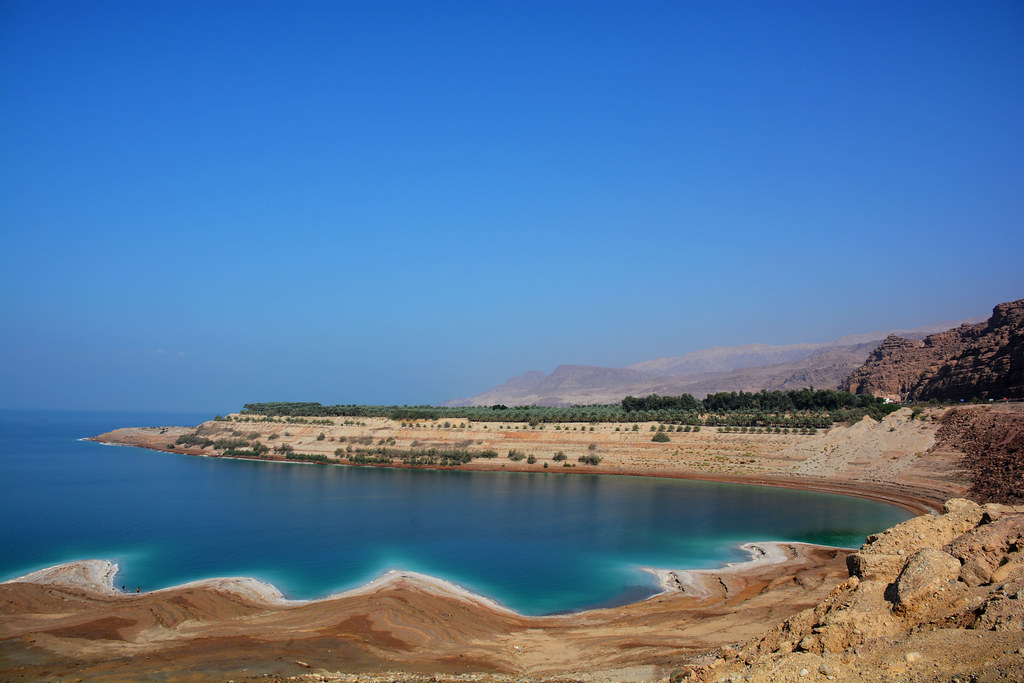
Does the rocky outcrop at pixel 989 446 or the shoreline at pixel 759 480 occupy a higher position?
the rocky outcrop at pixel 989 446

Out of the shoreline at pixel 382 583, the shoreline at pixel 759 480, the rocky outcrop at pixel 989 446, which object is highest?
the rocky outcrop at pixel 989 446

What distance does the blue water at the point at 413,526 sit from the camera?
2252 cm

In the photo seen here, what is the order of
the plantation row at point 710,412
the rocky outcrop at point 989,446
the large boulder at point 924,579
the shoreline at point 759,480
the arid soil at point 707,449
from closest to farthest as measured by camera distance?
1. the large boulder at point 924,579
2. the rocky outcrop at point 989,446
3. the shoreline at point 759,480
4. the arid soil at point 707,449
5. the plantation row at point 710,412

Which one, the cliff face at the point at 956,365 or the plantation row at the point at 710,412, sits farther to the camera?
the plantation row at the point at 710,412

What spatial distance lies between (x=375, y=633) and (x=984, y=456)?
39.0 meters

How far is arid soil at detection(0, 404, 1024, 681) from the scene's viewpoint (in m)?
8.66

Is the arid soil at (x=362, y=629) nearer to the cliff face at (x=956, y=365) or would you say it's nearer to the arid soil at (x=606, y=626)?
the arid soil at (x=606, y=626)

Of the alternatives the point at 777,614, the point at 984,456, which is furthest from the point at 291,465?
the point at 984,456

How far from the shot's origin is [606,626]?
1638 cm

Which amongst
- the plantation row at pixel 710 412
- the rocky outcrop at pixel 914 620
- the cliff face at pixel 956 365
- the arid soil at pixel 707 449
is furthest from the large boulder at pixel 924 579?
the cliff face at pixel 956 365

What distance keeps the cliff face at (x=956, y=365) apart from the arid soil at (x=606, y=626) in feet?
131

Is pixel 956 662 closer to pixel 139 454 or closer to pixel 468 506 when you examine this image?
pixel 468 506

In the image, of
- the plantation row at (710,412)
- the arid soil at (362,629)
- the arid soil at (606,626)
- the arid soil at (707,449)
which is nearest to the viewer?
the arid soil at (606,626)

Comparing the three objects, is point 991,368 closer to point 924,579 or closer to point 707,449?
point 707,449
